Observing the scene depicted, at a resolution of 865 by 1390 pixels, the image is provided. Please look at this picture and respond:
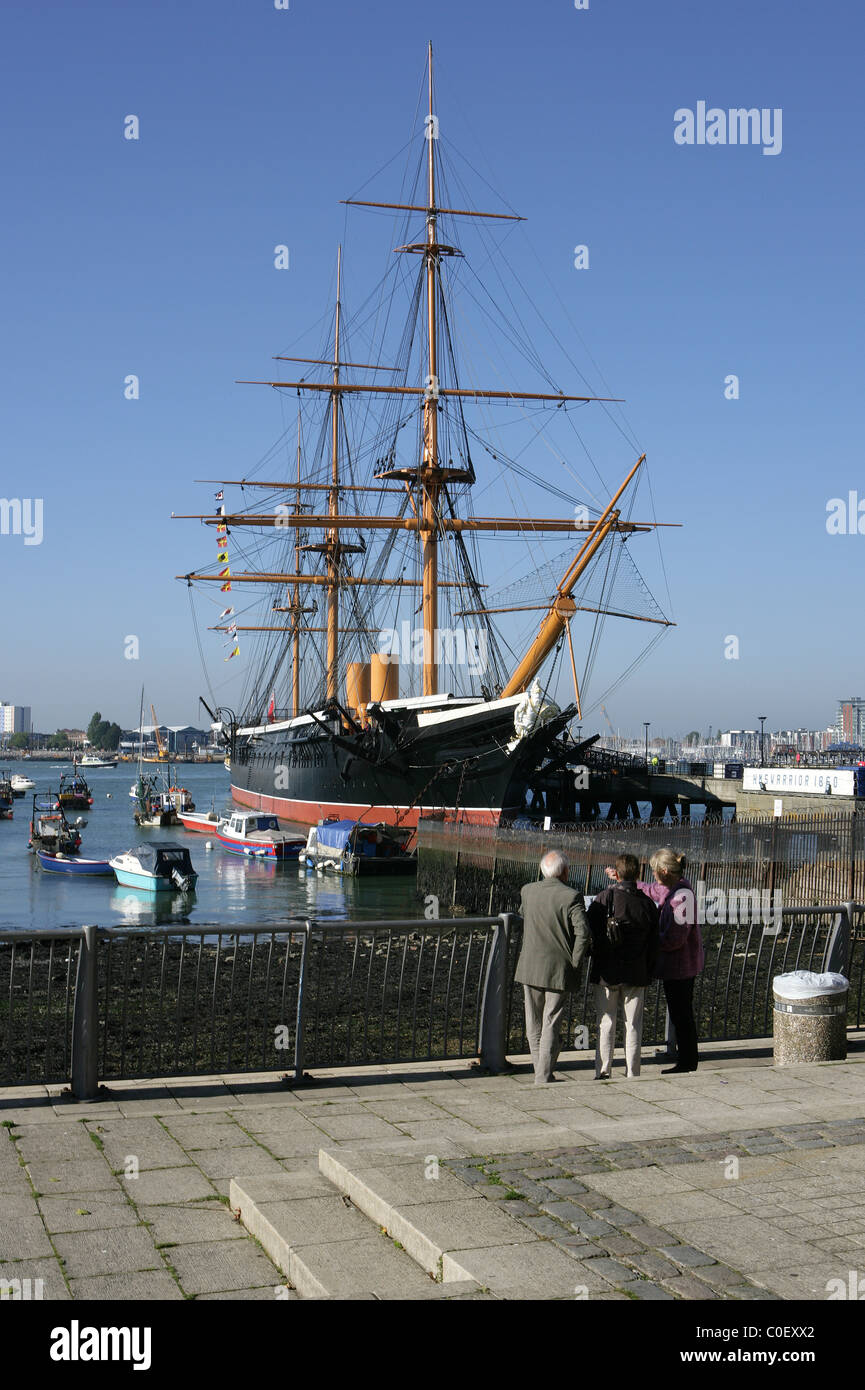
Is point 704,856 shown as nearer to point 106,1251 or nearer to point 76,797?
point 106,1251

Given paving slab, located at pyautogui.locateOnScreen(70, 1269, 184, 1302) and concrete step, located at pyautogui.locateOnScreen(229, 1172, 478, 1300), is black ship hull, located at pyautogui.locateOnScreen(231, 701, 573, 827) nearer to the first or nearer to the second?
concrete step, located at pyautogui.locateOnScreen(229, 1172, 478, 1300)

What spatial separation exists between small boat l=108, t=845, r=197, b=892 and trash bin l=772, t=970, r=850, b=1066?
3502 cm

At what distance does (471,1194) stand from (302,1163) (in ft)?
4.44

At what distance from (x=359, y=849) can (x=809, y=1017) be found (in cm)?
3993

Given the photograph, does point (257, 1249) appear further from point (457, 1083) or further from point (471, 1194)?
point (457, 1083)

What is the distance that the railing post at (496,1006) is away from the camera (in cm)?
909

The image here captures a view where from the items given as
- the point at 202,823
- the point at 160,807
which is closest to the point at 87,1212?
the point at 202,823

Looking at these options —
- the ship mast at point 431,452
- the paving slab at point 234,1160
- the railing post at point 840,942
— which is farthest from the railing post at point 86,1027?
the ship mast at point 431,452

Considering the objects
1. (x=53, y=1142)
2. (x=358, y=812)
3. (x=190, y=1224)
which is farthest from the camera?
(x=358, y=812)

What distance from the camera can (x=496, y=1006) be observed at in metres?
9.14

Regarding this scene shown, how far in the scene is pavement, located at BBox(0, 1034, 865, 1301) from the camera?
16.6 feet

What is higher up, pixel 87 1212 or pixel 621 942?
pixel 621 942

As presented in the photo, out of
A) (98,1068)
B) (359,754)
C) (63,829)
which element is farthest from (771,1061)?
(63,829)

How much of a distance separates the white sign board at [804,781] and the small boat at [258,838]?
24.2 meters
